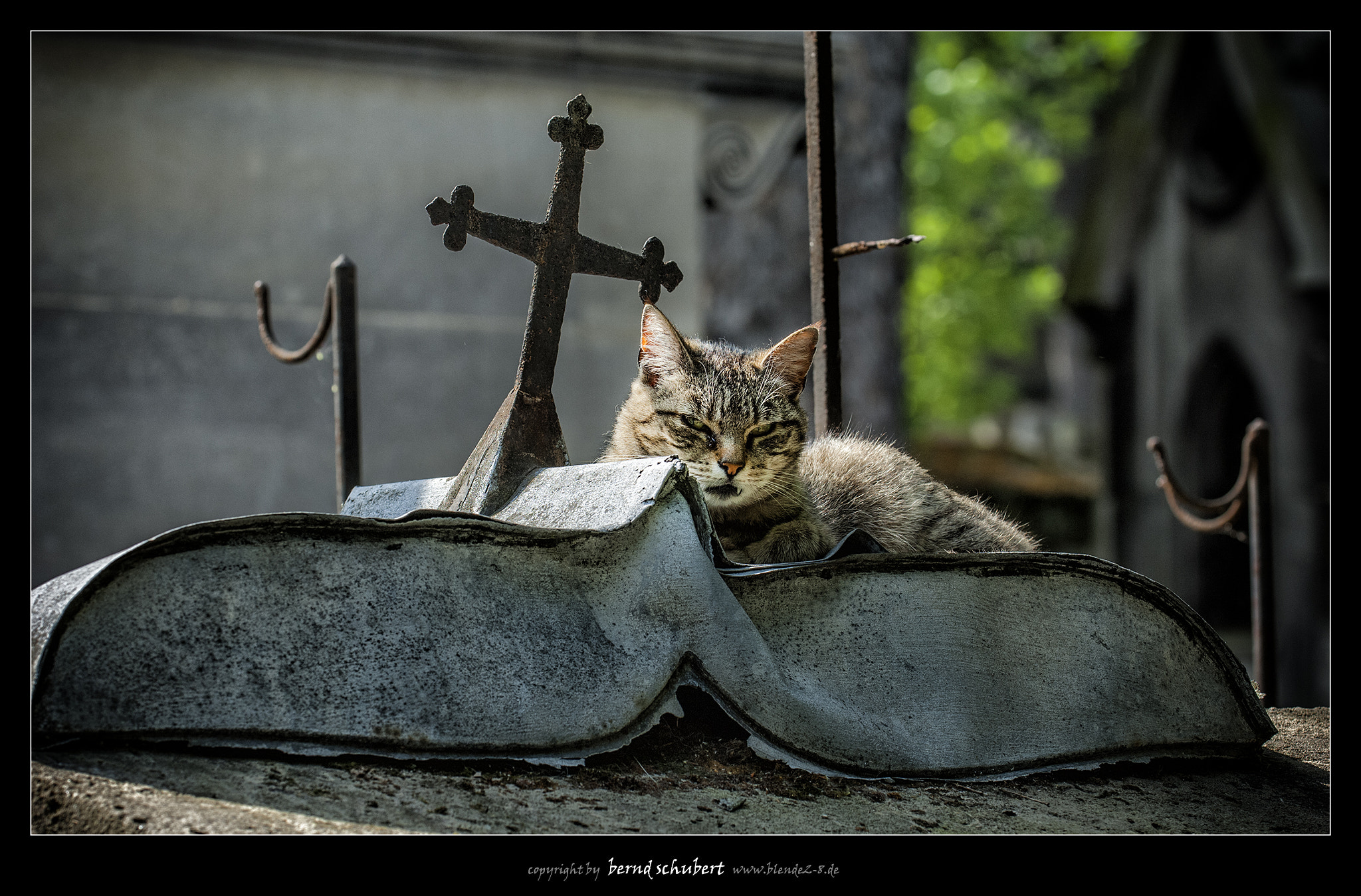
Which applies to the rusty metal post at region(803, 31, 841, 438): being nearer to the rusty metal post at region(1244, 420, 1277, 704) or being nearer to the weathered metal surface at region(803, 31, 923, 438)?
the weathered metal surface at region(803, 31, 923, 438)

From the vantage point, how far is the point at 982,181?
1279 centimetres

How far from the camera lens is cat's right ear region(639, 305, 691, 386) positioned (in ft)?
9.60

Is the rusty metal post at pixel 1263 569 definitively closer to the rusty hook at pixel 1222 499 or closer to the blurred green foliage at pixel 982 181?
the rusty hook at pixel 1222 499

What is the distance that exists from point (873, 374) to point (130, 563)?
735 centimetres

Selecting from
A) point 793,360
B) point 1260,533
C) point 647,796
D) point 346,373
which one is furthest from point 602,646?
point 1260,533

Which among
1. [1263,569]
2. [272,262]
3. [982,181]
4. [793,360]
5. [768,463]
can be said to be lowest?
[1263,569]

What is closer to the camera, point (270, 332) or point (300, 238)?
point (270, 332)

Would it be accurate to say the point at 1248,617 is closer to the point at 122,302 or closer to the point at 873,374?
the point at 873,374

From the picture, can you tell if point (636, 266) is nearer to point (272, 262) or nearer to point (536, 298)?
point (536, 298)

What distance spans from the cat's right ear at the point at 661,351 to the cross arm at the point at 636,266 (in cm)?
7

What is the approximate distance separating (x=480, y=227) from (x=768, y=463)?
104cm

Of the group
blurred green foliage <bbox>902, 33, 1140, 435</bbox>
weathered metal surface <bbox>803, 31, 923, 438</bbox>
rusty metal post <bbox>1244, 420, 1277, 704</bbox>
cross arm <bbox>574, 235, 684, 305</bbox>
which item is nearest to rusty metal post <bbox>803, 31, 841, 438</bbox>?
weathered metal surface <bbox>803, 31, 923, 438</bbox>

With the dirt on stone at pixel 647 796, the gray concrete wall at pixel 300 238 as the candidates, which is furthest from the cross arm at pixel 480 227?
the gray concrete wall at pixel 300 238
